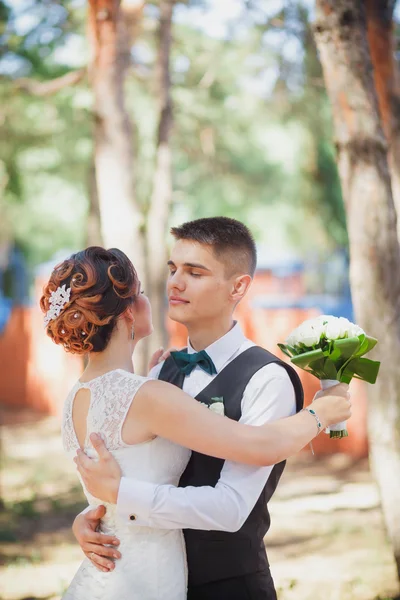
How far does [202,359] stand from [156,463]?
0.45 meters

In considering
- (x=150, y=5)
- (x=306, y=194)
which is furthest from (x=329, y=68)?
(x=306, y=194)

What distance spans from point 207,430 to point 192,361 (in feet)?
1.60

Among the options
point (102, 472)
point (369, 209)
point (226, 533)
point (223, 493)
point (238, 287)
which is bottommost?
point (226, 533)

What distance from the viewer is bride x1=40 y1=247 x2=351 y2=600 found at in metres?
2.44

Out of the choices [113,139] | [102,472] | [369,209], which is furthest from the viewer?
[113,139]

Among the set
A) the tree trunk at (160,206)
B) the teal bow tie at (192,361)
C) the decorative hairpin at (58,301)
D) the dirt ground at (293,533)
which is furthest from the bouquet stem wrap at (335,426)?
the tree trunk at (160,206)

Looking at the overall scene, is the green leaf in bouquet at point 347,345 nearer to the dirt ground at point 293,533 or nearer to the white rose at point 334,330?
the white rose at point 334,330

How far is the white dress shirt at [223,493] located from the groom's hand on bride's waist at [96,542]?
0.15 m

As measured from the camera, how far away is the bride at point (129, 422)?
2438mm

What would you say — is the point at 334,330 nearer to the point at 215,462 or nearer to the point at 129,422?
the point at 215,462

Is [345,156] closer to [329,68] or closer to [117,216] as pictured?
[329,68]

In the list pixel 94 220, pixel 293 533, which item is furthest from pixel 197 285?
pixel 94 220

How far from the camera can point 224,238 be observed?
9.72 feet

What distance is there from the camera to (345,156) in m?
4.86
